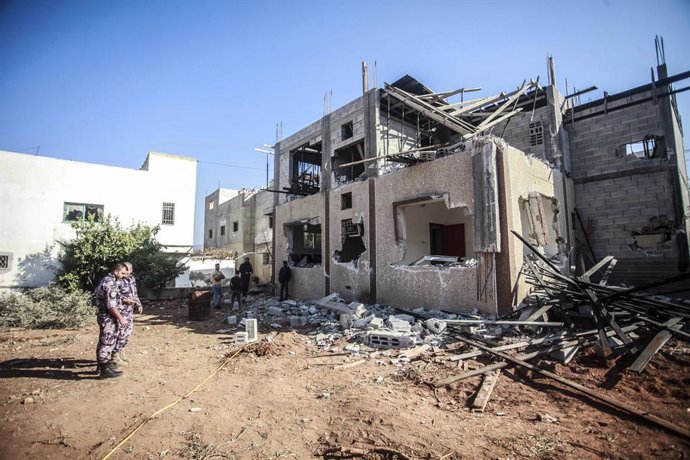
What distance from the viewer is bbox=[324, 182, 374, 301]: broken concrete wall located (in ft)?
39.1

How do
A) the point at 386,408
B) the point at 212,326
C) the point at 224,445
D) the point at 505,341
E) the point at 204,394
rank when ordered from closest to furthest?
the point at 224,445 < the point at 386,408 < the point at 204,394 < the point at 505,341 < the point at 212,326

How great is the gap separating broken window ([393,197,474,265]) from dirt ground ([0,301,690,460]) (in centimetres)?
658

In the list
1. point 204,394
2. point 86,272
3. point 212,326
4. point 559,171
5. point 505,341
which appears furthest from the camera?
point 86,272

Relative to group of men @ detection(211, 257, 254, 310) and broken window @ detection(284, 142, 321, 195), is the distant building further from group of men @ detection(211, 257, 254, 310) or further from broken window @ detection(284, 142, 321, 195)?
group of men @ detection(211, 257, 254, 310)

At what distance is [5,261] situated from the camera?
1392cm

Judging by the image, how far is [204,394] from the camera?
466cm

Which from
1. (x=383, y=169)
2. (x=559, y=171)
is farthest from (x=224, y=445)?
(x=559, y=171)

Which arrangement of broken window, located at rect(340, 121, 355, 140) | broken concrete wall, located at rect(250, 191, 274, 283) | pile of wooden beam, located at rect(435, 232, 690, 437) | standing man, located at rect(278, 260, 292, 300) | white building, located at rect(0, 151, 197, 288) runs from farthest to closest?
broken concrete wall, located at rect(250, 191, 274, 283) → standing man, located at rect(278, 260, 292, 300) → white building, located at rect(0, 151, 197, 288) → broken window, located at rect(340, 121, 355, 140) → pile of wooden beam, located at rect(435, 232, 690, 437)

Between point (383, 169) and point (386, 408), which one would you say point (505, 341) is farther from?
point (383, 169)

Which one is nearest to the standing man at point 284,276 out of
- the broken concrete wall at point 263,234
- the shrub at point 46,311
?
the shrub at point 46,311

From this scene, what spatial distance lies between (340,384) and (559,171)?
11591mm

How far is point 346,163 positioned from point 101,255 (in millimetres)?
10895

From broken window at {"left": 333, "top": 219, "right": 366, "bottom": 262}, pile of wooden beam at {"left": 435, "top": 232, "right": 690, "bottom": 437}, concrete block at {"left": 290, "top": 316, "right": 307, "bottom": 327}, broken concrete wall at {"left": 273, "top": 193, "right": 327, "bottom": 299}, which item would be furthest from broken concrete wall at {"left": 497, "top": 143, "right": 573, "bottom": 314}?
broken concrete wall at {"left": 273, "top": 193, "right": 327, "bottom": 299}

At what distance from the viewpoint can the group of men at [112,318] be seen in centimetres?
507
